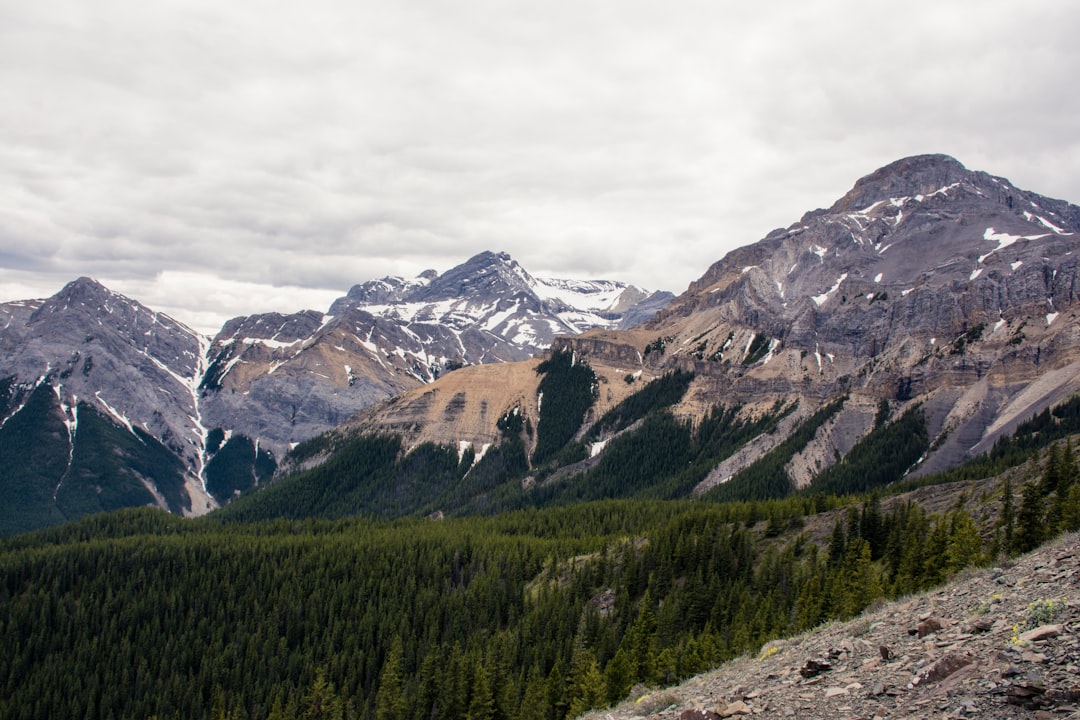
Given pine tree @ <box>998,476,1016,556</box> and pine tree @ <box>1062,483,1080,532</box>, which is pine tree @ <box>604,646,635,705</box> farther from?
pine tree @ <box>1062,483,1080,532</box>

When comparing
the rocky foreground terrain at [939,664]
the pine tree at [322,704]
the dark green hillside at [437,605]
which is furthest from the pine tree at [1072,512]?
the pine tree at [322,704]

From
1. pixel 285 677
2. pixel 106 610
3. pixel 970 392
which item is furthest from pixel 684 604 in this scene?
pixel 970 392

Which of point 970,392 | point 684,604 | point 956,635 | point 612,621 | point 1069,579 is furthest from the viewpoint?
point 970,392

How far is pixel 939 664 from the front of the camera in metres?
21.9

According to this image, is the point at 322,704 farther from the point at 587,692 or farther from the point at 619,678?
the point at 587,692

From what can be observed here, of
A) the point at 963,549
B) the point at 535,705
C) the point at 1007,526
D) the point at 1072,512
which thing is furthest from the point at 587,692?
the point at 1072,512

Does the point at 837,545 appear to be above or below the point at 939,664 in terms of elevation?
below

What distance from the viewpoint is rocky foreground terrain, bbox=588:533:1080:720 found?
19.2 meters

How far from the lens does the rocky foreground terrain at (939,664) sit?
→ 754 inches

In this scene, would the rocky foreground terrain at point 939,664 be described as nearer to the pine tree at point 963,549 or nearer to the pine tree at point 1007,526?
the pine tree at point 963,549

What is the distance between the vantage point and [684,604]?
91.2 metres

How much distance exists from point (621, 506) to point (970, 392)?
311 ft

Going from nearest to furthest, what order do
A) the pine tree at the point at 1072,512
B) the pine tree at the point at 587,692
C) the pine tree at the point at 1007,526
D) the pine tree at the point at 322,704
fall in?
the pine tree at the point at 1072,512 < the pine tree at the point at 1007,526 < the pine tree at the point at 587,692 < the pine tree at the point at 322,704

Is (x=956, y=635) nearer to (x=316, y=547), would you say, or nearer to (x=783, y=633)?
(x=783, y=633)
